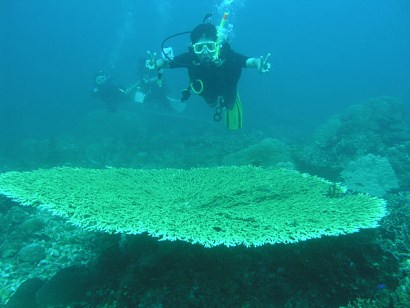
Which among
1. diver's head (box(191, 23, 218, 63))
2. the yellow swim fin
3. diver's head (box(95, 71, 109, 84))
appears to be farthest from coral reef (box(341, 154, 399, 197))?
diver's head (box(95, 71, 109, 84))

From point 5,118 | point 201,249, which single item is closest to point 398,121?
point 201,249

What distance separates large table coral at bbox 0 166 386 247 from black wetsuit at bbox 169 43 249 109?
2534 mm

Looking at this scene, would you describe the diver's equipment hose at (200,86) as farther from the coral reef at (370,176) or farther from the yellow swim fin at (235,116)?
the coral reef at (370,176)

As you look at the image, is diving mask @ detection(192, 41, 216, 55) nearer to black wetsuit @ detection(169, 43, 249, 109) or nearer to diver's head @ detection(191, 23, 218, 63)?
diver's head @ detection(191, 23, 218, 63)

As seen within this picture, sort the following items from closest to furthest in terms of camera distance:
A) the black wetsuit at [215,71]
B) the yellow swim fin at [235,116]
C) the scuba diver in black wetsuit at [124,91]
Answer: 1. the black wetsuit at [215,71]
2. the yellow swim fin at [235,116]
3. the scuba diver in black wetsuit at [124,91]

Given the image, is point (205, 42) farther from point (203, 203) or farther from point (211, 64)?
point (203, 203)

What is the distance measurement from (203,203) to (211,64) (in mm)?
3779

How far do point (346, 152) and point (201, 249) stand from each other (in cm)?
915

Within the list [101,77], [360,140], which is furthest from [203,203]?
[101,77]

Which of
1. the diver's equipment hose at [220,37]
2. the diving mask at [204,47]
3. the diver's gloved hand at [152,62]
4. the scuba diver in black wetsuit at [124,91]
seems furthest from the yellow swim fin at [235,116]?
the scuba diver in black wetsuit at [124,91]

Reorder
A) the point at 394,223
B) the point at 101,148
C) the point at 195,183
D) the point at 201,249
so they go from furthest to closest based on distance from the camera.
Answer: the point at 101,148
the point at 195,183
the point at 394,223
the point at 201,249

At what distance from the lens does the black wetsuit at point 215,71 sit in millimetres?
6660

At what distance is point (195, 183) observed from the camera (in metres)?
5.10

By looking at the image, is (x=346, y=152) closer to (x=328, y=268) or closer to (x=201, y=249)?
(x=328, y=268)
